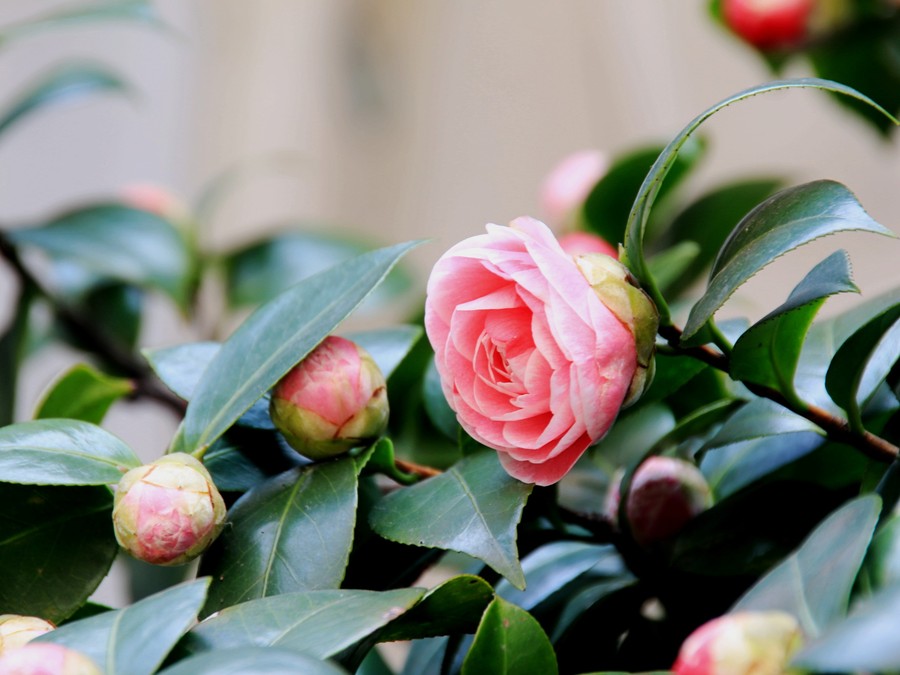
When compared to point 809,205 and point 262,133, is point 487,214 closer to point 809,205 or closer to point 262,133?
point 262,133

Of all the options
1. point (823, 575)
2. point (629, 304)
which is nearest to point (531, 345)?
point (629, 304)

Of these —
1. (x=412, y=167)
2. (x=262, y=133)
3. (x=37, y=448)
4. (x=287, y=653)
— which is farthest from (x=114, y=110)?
(x=287, y=653)

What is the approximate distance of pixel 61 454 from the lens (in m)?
0.42

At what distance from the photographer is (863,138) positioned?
1.59 meters

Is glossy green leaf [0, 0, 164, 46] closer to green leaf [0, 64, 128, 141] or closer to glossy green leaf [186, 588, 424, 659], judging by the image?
green leaf [0, 64, 128, 141]

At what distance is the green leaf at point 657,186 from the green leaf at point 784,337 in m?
0.03

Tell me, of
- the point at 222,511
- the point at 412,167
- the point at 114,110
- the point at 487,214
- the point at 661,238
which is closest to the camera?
the point at 222,511

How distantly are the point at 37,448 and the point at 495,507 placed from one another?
18 centimetres

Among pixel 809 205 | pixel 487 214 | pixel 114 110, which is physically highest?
pixel 809 205

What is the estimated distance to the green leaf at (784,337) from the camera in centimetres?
38

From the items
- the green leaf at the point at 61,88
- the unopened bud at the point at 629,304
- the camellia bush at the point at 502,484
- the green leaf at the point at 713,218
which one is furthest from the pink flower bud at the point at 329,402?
the green leaf at the point at 61,88

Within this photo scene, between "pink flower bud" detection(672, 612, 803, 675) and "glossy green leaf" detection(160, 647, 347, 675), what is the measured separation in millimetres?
104

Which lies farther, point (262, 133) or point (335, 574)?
point (262, 133)

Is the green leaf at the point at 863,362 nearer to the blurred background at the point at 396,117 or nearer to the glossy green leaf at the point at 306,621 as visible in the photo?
the glossy green leaf at the point at 306,621
